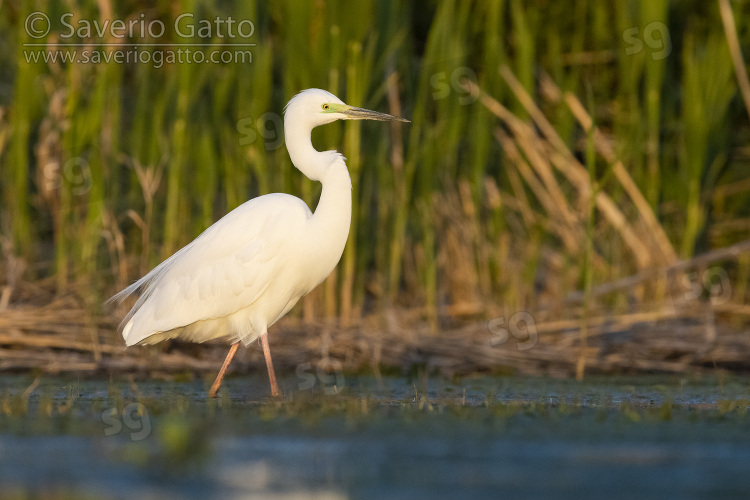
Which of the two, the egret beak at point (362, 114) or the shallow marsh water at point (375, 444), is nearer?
the shallow marsh water at point (375, 444)

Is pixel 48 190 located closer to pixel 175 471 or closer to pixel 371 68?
pixel 371 68

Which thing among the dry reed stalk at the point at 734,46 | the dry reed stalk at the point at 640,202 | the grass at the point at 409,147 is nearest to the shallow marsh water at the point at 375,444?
the grass at the point at 409,147

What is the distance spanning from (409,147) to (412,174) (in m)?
0.17

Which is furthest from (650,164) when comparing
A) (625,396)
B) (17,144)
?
(17,144)

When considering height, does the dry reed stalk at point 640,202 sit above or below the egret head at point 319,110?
below

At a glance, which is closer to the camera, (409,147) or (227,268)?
(227,268)

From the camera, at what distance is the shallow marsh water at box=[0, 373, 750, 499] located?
2.90m

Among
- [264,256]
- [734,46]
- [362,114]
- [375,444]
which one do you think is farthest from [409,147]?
[375,444]

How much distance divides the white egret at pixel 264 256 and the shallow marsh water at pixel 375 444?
389 mm

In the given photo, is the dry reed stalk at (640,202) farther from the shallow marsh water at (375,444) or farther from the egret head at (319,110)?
the egret head at (319,110)

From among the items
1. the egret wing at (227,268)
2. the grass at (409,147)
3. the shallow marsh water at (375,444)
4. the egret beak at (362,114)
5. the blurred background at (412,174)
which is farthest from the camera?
the grass at (409,147)

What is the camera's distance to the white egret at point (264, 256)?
17.3 feet

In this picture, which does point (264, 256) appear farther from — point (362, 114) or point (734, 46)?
point (734, 46)

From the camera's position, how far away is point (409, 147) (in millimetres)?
6926
